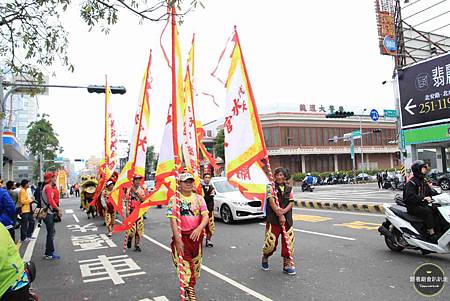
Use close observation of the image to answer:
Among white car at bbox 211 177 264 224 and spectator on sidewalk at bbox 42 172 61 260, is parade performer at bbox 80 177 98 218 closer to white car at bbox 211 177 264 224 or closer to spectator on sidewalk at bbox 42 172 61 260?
white car at bbox 211 177 264 224

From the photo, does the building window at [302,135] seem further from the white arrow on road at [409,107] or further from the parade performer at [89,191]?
the parade performer at [89,191]

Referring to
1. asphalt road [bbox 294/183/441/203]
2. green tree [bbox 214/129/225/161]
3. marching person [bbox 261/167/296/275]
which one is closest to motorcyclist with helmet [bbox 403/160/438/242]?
marching person [bbox 261/167/296/275]

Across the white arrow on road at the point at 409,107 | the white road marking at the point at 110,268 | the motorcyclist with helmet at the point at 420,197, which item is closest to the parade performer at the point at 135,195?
the white road marking at the point at 110,268

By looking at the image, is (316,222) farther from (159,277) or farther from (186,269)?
(186,269)

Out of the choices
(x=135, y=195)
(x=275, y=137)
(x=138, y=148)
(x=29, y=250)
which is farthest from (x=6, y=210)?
(x=275, y=137)

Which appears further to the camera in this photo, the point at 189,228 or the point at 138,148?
the point at 138,148

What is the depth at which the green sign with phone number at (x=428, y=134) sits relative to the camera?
2039 cm

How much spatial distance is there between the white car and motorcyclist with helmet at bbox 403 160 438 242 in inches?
210

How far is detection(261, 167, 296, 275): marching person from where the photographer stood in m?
5.33

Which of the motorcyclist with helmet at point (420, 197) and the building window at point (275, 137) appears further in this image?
the building window at point (275, 137)

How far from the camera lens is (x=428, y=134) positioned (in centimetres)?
2131

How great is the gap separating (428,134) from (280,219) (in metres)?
19.8

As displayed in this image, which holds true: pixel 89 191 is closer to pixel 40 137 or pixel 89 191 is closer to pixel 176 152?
pixel 176 152

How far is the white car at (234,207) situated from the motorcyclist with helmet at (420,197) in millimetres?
5331
